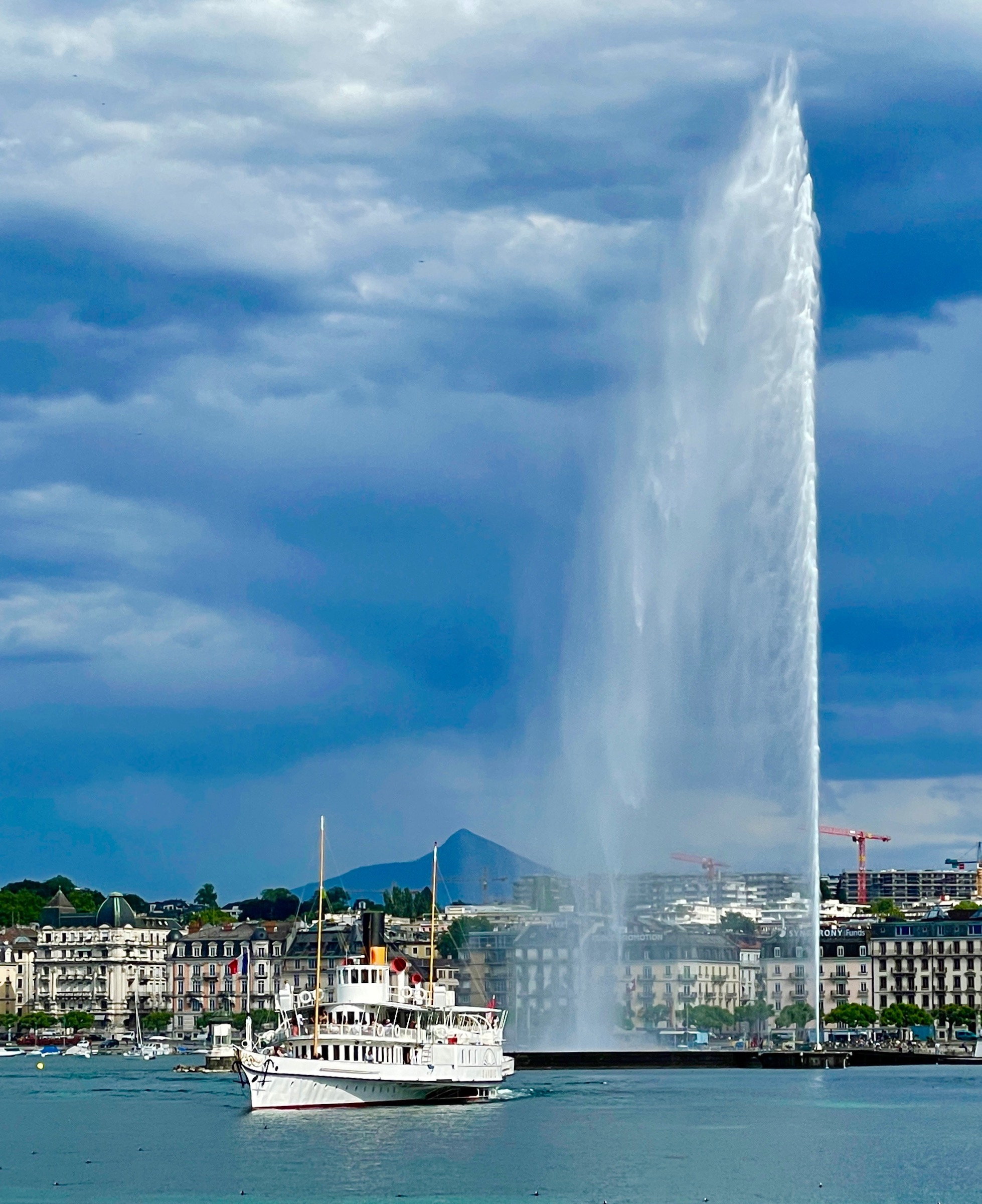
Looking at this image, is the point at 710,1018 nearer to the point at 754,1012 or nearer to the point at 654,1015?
the point at 754,1012

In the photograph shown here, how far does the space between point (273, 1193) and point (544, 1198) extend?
266 inches

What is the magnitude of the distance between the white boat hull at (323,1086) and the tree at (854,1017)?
88.8 metres

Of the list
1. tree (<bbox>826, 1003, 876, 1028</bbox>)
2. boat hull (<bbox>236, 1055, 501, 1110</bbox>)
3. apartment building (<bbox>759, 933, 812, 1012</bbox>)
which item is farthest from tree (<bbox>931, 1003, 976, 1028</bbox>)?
boat hull (<bbox>236, 1055, 501, 1110</bbox>)

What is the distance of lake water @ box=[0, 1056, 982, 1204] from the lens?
5206 cm

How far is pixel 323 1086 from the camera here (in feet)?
246

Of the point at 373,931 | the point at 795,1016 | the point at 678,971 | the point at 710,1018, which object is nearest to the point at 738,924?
the point at 678,971

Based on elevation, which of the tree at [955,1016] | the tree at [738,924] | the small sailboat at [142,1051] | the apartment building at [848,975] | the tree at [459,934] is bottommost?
the small sailboat at [142,1051]

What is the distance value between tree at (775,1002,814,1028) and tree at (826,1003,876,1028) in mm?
28891

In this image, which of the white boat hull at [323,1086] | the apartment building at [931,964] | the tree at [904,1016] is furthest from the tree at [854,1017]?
the white boat hull at [323,1086]

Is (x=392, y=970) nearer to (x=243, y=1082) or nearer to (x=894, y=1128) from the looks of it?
(x=243, y=1082)

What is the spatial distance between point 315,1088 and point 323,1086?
0.98ft

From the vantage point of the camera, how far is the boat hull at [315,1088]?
7469cm

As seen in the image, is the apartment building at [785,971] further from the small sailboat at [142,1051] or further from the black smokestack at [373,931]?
the small sailboat at [142,1051]

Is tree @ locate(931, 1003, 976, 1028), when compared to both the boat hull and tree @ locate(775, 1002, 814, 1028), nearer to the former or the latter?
tree @ locate(775, 1002, 814, 1028)
